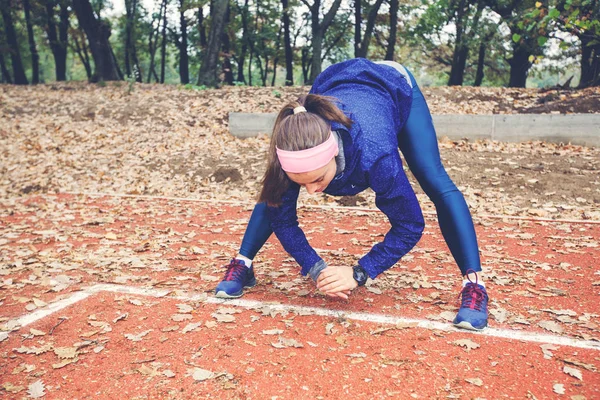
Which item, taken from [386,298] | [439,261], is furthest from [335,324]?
[439,261]

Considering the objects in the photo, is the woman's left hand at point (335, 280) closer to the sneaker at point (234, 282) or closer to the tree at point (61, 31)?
the sneaker at point (234, 282)

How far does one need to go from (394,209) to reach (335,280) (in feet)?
1.83

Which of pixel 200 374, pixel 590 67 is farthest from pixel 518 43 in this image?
pixel 200 374

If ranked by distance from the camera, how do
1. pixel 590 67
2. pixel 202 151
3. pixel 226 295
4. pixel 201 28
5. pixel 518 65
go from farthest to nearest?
1. pixel 201 28
2. pixel 518 65
3. pixel 590 67
4. pixel 202 151
5. pixel 226 295

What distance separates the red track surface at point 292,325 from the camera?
2518mm

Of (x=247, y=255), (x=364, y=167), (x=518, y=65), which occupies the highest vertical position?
(x=518, y=65)

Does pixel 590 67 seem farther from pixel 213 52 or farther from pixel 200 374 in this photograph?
pixel 200 374

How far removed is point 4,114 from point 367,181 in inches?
572

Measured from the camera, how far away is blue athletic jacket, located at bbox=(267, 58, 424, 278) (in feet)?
8.01

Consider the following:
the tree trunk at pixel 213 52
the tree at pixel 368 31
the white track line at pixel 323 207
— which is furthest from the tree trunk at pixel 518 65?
the white track line at pixel 323 207

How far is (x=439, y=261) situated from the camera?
4.50m

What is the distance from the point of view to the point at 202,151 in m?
10.0

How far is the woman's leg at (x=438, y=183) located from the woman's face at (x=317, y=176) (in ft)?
2.64

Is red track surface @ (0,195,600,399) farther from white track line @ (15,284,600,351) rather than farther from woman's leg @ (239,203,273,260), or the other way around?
woman's leg @ (239,203,273,260)
